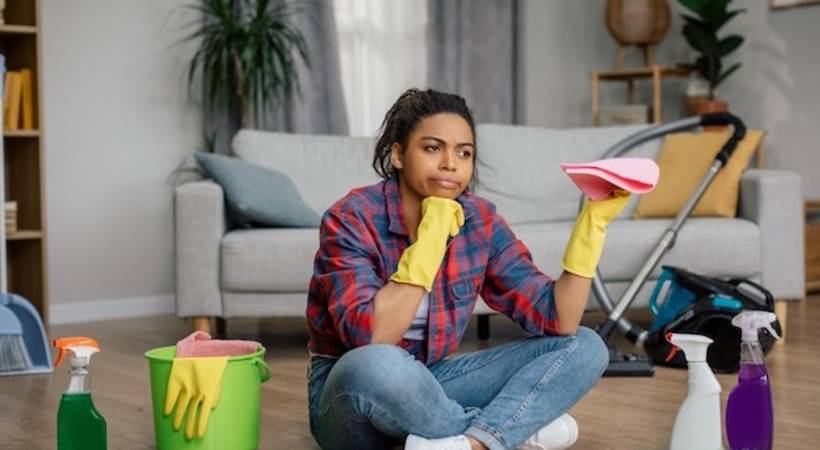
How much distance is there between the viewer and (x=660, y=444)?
2.52 meters

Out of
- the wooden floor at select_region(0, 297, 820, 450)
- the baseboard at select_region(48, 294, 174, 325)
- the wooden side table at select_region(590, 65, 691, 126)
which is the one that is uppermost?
the wooden side table at select_region(590, 65, 691, 126)

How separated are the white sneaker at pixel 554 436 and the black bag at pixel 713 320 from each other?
1.10 metres

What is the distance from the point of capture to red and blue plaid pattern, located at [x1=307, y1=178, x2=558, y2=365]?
2.16m

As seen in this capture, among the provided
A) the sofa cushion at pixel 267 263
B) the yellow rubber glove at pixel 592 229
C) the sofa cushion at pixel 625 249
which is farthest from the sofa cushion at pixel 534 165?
the yellow rubber glove at pixel 592 229

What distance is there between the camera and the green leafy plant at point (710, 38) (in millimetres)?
5824

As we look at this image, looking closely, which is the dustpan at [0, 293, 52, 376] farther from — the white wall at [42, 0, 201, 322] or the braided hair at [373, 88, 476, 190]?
the braided hair at [373, 88, 476, 190]

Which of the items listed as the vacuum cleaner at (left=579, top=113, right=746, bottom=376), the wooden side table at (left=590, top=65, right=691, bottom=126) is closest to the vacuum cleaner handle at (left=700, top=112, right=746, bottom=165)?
the vacuum cleaner at (left=579, top=113, right=746, bottom=376)

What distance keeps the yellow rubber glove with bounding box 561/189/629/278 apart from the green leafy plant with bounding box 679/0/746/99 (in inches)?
157

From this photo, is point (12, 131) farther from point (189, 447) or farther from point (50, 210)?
point (189, 447)

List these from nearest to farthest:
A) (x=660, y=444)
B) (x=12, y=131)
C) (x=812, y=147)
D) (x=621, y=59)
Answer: (x=660, y=444), (x=12, y=131), (x=812, y=147), (x=621, y=59)

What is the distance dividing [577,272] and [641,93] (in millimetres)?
4817

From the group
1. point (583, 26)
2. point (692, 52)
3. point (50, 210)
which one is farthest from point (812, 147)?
point (50, 210)

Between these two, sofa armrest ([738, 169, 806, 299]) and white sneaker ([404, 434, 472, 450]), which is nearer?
white sneaker ([404, 434, 472, 450])

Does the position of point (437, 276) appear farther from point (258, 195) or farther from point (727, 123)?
point (727, 123)
